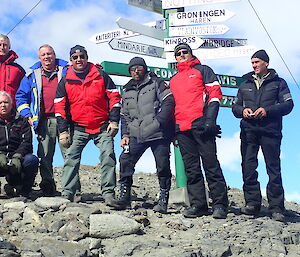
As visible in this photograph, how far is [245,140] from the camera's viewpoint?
322 inches

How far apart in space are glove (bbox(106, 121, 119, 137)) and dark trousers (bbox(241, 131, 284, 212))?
2063mm

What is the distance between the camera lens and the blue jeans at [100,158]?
7809 millimetres

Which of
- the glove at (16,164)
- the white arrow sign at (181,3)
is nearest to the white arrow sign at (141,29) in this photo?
the white arrow sign at (181,3)

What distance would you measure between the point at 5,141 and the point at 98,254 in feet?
9.99

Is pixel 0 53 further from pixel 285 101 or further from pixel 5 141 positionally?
pixel 285 101

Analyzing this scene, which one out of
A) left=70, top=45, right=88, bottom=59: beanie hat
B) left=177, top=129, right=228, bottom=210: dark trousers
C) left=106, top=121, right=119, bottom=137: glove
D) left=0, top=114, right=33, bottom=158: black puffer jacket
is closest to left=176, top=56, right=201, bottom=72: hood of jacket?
left=177, top=129, right=228, bottom=210: dark trousers

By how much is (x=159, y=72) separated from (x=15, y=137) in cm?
331

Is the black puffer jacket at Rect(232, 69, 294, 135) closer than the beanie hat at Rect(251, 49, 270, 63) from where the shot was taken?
Yes

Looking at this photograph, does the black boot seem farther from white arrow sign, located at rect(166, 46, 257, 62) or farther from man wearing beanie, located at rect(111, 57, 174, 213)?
white arrow sign, located at rect(166, 46, 257, 62)

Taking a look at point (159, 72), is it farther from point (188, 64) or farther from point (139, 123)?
point (139, 123)

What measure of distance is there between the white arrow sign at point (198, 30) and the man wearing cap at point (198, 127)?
8.72 feet

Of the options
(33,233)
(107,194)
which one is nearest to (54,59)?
(107,194)

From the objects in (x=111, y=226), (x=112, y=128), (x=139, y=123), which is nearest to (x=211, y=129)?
(x=139, y=123)

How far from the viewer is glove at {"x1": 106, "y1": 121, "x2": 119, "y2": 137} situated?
7852 millimetres
